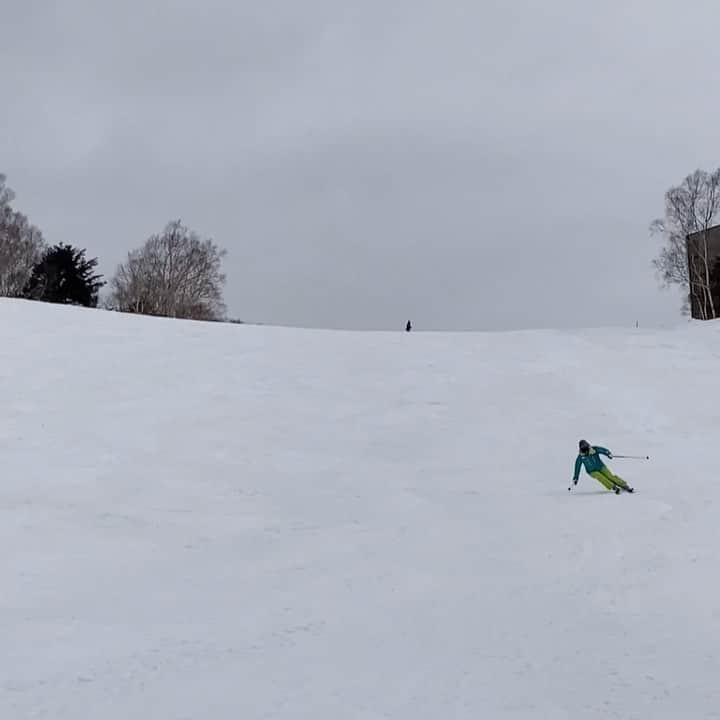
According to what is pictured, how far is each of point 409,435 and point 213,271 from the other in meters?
45.9

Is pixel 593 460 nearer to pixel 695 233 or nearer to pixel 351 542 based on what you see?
pixel 351 542

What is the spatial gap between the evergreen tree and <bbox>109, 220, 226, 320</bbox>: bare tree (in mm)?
3287

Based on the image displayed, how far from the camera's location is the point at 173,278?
180 feet

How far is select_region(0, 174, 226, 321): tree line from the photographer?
45719 mm

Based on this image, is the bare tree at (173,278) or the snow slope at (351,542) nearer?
the snow slope at (351,542)

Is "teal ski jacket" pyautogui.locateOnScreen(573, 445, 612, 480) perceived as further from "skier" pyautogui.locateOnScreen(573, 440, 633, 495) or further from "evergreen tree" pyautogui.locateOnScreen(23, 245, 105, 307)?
"evergreen tree" pyautogui.locateOnScreen(23, 245, 105, 307)

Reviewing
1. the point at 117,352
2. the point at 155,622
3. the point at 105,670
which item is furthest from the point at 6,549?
the point at 117,352

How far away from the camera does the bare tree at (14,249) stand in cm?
4375

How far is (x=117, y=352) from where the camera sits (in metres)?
19.8

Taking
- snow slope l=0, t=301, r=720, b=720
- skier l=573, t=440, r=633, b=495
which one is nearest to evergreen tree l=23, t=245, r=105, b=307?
snow slope l=0, t=301, r=720, b=720

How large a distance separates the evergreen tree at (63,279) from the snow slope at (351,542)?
29.6 metres

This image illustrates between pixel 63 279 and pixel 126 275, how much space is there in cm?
908

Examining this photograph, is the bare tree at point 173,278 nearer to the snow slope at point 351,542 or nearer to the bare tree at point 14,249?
the bare tree at point 14,249

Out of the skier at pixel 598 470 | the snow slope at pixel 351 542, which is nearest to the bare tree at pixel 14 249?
the snow slope at pixel 351 542
